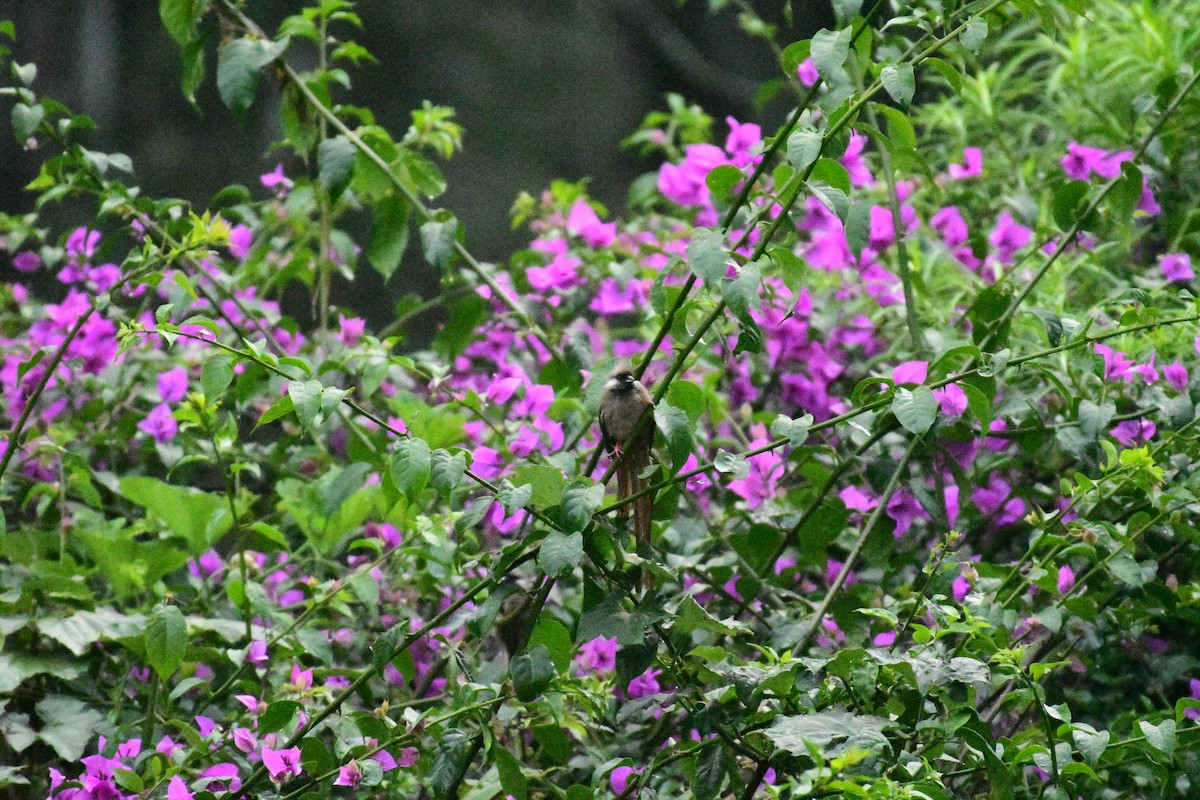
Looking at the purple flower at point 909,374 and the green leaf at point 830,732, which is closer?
the green leaf at point 830,732

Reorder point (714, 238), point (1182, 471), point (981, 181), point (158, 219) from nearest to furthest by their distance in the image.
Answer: point (714, 238), point (1182, 471), point (158, 219), point (981, 181)

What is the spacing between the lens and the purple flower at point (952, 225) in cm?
165

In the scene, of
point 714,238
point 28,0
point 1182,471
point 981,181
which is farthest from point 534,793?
point 28,0

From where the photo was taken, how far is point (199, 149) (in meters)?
3.28

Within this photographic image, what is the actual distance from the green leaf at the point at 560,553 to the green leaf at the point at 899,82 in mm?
369

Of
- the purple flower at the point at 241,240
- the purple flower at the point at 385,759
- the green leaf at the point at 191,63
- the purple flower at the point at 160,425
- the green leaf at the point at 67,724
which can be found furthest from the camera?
the purple flower at the point at 241,240

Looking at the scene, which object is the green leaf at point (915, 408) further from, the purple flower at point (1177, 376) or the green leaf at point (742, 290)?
the purple flower at point (1177, 376)

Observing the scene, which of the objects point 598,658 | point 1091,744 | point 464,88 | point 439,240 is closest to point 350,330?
point 439,240

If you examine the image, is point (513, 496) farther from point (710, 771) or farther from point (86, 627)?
point (86, 627)

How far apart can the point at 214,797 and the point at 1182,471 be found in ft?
2.86

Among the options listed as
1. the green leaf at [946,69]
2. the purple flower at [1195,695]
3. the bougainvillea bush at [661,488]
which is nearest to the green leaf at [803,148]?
the bougainvillea bush at [661,488]

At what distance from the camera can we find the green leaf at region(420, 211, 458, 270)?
123 centimetres

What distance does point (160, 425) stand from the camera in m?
1.41

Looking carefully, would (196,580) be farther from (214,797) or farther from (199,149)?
(199,149)
